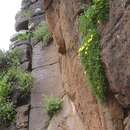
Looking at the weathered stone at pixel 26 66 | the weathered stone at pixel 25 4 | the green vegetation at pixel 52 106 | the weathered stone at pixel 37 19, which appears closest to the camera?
the green vegetation at pixel 52 106

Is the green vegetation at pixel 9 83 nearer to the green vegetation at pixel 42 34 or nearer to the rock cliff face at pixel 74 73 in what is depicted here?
the rock cliff face at pixel 74 73

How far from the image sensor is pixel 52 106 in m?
10.8

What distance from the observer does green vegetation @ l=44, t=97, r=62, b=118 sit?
1066 centimetres

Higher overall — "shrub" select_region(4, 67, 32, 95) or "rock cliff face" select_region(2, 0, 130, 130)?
"shrub" select_region(4, 67, 32, 95)

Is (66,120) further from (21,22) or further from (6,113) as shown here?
(21,22)

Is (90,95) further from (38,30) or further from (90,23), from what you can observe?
(38,30)

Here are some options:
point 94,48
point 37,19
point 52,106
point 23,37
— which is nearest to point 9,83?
point 52,106

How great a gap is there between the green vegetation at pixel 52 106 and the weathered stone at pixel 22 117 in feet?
2.59

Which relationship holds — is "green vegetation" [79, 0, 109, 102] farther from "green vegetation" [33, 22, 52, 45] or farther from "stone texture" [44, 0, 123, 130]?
"green vegetation" [33, 22, 52, 45]

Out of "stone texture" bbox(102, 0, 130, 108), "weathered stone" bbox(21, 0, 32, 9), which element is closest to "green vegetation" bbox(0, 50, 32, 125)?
"weathered stone" bbox(21, 0, 32, 9)

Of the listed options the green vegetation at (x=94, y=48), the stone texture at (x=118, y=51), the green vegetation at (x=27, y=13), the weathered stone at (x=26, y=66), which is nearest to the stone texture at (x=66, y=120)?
the weathered stone at (x=26, y=66)

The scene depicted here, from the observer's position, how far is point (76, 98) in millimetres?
7875

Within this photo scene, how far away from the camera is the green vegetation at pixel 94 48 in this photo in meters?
6.14

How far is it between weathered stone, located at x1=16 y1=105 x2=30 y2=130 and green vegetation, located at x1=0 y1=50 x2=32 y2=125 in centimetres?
19
